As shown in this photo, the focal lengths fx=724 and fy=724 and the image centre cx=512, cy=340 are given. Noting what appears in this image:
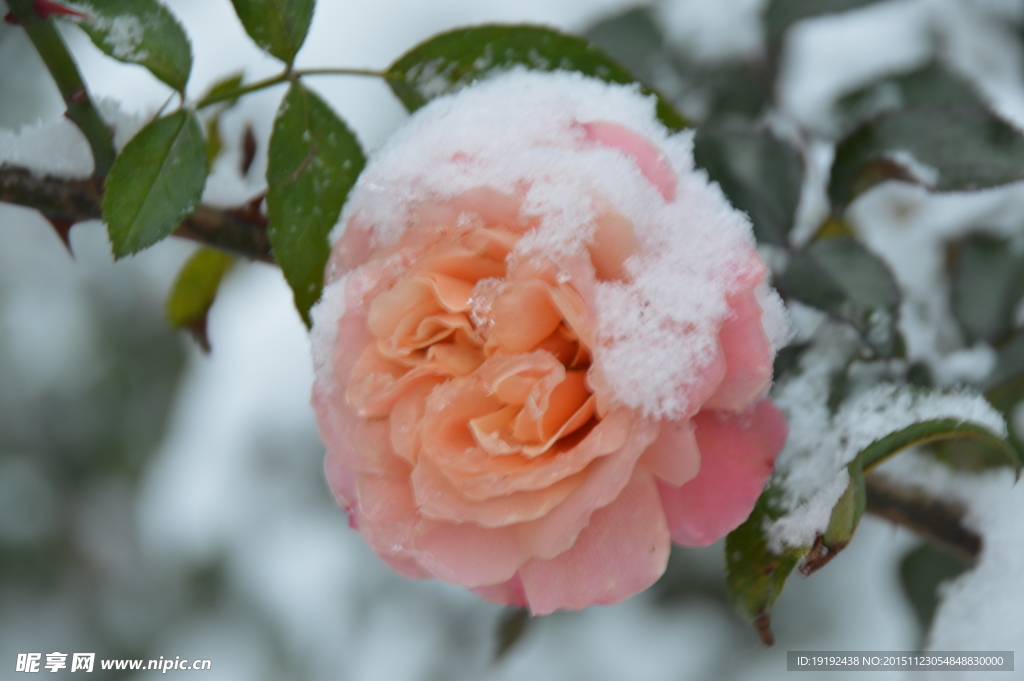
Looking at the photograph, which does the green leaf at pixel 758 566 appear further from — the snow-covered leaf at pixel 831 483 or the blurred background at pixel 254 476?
the blurred background at pixel 254 476

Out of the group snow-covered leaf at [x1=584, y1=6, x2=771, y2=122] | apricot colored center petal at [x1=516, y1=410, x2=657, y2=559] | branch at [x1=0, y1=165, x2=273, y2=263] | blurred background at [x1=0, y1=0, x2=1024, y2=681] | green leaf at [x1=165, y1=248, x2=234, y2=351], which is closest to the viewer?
apricot colored center petal at [x1=516, y1=410, x2=657, y2=559]

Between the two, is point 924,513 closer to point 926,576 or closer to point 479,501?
point 926,576

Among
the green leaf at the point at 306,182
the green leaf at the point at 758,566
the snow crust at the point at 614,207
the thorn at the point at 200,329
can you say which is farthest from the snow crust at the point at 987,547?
the thorn at the point at 200,329

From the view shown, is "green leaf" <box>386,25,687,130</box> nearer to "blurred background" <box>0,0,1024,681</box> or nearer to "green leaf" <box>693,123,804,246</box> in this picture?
"green leaf" <box>693,123,804,246</box>

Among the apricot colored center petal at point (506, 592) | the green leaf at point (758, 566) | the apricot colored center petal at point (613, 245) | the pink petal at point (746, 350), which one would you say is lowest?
the green leaf at point (758, 566)

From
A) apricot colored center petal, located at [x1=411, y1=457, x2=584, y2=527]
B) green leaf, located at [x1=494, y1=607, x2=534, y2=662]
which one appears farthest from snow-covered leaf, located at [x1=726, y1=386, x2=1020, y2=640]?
green leaf, located at [x1=494, y1=607, x2=534, y2=662]
